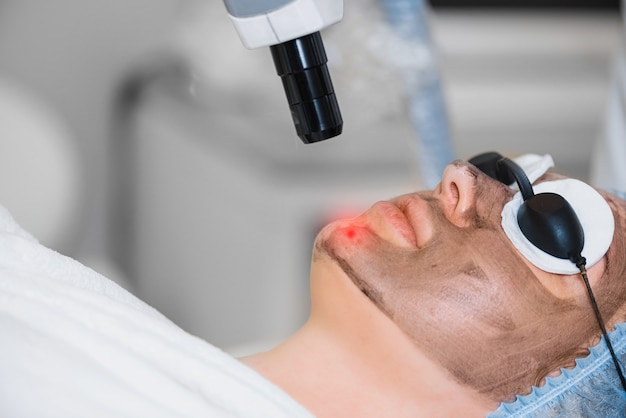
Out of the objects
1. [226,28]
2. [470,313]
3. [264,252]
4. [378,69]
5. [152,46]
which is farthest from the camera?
[264,252]

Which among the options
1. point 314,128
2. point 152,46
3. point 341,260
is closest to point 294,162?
point 152,46

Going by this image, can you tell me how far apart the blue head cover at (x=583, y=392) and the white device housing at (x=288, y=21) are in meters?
0.54

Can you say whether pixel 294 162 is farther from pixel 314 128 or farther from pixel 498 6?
pixel 314 128

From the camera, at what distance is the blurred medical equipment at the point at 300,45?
79 cm

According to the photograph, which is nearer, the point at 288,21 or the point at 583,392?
the point at 288,21

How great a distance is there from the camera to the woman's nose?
1.10m

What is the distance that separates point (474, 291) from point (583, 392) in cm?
19

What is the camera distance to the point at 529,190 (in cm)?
109

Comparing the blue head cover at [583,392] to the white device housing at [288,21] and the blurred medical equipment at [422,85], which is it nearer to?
the blurred medical equipment at [422,85]

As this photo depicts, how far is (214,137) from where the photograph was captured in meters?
2.06

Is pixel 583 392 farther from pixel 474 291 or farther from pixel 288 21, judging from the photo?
pixel 288 21

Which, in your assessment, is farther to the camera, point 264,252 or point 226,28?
point 264,252

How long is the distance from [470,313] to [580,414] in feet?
0.62

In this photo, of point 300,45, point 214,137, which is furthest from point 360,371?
point 214,137
